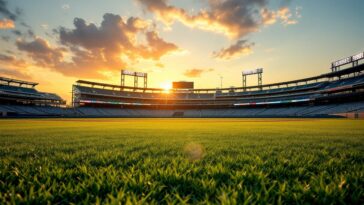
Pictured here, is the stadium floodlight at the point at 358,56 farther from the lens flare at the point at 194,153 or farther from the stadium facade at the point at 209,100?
the lens flare at the point at 194,153

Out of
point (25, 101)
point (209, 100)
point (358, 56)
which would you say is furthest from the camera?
point (209, 100)

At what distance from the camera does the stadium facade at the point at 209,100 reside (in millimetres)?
50188

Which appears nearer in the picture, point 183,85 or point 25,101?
point 25,101

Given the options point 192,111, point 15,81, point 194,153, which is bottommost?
point 192,111

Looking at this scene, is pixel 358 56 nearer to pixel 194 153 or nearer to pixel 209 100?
pixel 209 100

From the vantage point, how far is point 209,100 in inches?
3282

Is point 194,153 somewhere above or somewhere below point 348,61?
below

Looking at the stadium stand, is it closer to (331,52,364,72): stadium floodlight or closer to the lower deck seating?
the lower deck seating

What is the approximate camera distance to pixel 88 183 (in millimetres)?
2092

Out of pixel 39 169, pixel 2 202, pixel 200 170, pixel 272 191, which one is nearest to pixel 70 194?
pixel 2 202

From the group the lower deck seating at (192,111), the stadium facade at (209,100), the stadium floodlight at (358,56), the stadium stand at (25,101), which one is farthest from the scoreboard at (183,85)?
the stadium floodlight at (358,56)

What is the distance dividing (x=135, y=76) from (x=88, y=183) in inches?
3362

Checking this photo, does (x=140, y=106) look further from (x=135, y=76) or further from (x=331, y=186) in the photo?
(x=331, y=186)

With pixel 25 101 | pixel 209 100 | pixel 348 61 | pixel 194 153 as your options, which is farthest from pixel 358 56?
pixel 25 101
